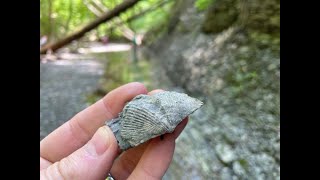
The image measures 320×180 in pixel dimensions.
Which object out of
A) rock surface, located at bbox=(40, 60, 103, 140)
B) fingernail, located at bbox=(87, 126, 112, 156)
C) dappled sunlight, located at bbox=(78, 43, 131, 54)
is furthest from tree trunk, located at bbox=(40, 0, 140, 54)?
fingernail, located at bbox=(87, 126, 112, 156)

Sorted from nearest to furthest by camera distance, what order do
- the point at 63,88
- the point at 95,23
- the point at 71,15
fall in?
the point at 63,88 < the point at 95,23 < the point at 71,15

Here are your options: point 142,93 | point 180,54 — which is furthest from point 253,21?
point 142,93

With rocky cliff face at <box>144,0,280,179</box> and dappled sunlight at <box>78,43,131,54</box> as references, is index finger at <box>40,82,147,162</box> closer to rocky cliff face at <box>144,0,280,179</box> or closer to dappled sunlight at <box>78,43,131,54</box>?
rocky cliff face at <box>144,0,280,179</box>

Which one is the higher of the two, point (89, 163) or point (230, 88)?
point (89, 163)

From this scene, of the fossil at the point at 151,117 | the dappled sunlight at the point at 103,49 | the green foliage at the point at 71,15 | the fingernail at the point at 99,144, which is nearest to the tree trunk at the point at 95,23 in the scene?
the green foliage at the point at 71,15

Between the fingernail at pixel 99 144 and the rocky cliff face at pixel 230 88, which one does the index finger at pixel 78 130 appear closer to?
the fingernail at pixel 99 144

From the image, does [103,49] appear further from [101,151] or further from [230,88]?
[101,151]

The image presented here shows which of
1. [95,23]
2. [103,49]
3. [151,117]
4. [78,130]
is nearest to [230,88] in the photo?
[78,130]
